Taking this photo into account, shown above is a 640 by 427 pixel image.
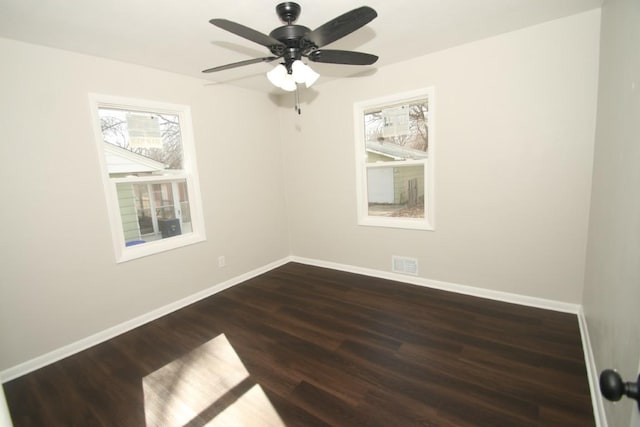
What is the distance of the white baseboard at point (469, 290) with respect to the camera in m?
2.60

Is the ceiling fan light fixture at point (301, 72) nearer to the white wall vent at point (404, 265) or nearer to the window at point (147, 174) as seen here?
the window at point (147, 174)

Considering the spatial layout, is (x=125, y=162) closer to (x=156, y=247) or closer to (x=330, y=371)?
(x=156, y=247)

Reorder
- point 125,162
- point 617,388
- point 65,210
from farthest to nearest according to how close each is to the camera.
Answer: point 125,162, point 65,210, point 617,388

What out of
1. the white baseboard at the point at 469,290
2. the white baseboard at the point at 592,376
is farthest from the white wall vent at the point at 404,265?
the white baseboard at the point at 592,376

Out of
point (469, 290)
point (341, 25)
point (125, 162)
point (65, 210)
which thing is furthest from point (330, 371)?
point (125, 162)

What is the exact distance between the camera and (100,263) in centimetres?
256

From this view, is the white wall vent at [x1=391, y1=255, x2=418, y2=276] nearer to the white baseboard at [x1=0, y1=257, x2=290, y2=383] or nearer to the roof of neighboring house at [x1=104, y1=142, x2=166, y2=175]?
the white baseboard at [x1=0, y1=257, x2=290, y2=383]

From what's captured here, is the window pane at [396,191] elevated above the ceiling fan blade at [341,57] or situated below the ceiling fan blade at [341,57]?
below

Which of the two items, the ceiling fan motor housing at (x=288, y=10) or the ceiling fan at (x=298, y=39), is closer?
the ceiling fan at (x=298, y=39)

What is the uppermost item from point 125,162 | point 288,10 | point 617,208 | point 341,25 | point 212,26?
point 212,26

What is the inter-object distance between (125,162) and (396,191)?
9.60 feet

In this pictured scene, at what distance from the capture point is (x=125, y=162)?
2777 millimetres

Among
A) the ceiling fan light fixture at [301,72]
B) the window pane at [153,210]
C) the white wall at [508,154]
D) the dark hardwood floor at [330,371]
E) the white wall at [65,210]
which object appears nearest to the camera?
the dark hardwood floor at [330,371]

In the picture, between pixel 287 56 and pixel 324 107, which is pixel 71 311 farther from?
pixel 324 107
